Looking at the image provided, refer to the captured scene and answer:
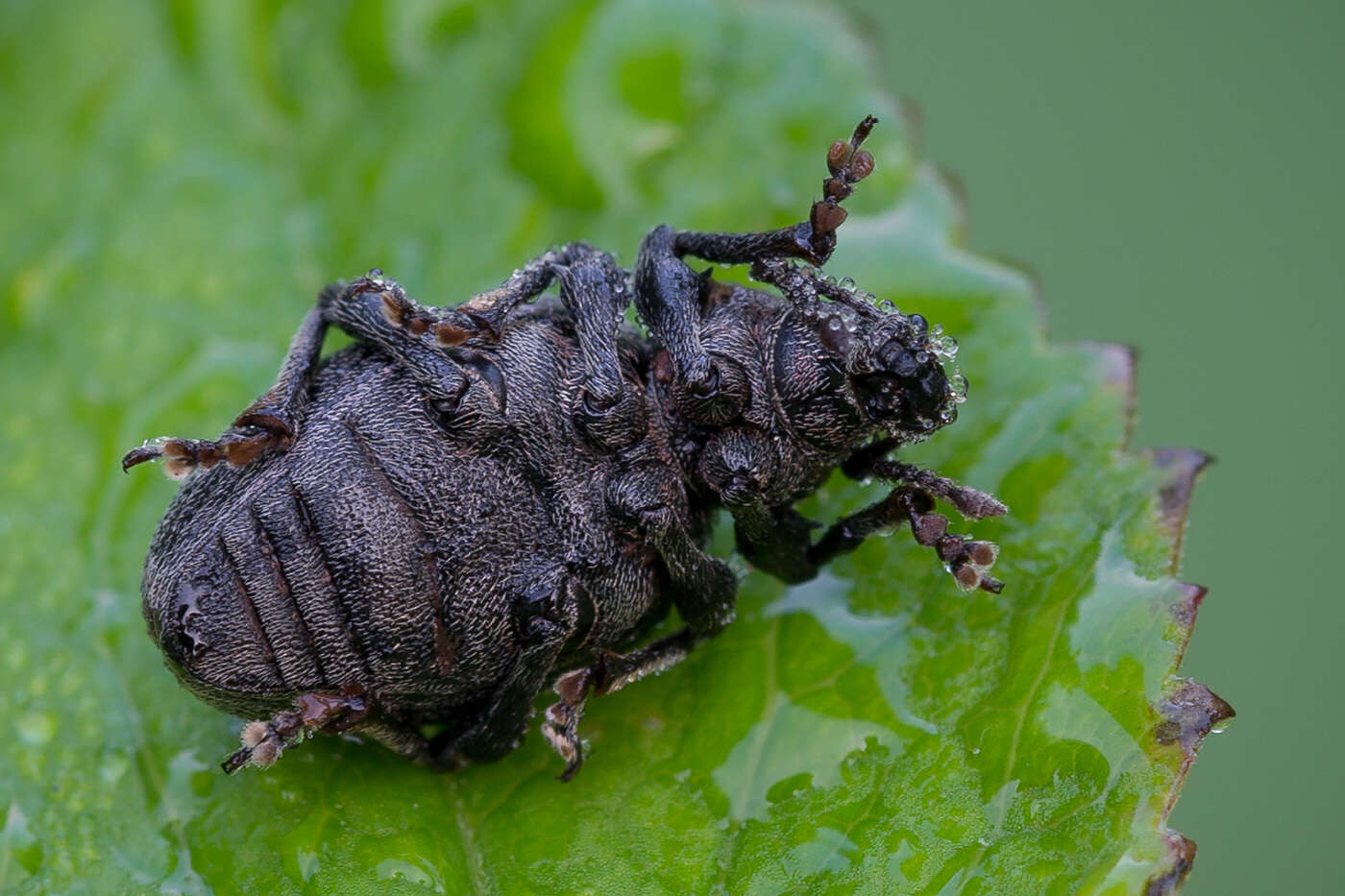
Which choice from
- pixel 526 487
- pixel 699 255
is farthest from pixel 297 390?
pixel 699 255

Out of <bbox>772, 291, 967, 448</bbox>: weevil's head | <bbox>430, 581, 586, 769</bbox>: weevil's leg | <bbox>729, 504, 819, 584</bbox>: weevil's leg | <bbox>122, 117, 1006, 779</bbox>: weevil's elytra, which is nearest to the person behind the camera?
<bbox>122, 117, 1006, 779</bbox>: weevil's elytra

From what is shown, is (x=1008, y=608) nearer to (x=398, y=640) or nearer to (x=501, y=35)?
(x=398, y=640)

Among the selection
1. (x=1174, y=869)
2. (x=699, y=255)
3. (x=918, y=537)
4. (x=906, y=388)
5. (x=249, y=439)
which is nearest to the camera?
(x=1174, y=869)

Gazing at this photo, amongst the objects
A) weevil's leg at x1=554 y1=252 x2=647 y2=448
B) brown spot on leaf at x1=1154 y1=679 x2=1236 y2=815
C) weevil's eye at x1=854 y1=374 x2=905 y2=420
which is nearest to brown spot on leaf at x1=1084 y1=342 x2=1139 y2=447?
weevil's eye at x1=854 y1=374 x2=905 y2=420

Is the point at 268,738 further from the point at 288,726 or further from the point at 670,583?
the point at 670,583

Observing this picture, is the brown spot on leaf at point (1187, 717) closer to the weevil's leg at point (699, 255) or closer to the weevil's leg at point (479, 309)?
the weevil's leg at point (699, 255)

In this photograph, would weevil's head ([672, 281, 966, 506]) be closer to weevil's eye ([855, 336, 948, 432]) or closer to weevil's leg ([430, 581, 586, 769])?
weevil's eye ([855, 336, 948, 432])

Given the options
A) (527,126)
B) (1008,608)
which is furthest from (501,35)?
(1008,608)
